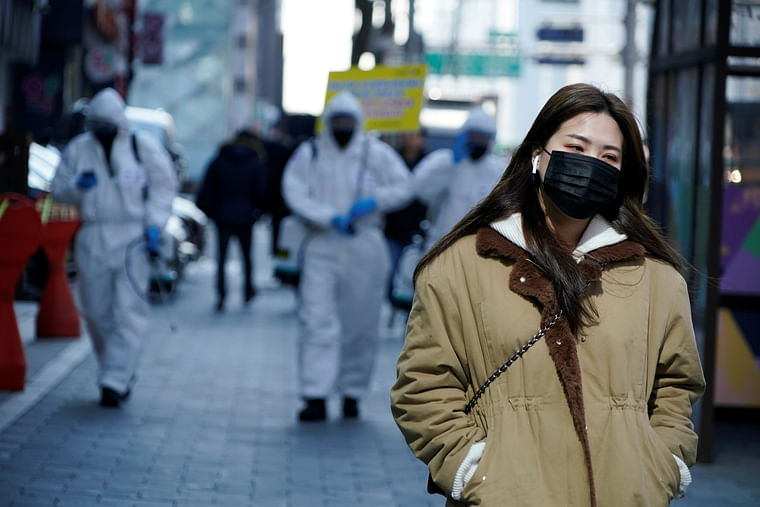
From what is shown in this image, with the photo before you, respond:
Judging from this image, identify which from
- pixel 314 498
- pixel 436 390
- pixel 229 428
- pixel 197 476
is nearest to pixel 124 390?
pixel 229 428

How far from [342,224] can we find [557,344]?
6.11 m

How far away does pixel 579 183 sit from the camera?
10.4ft

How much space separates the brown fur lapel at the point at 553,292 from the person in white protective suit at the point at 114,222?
6.27 m

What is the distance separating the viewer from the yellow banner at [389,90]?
14055 millimetres

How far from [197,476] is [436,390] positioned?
13.4 feet

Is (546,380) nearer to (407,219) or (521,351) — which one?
(521,351)

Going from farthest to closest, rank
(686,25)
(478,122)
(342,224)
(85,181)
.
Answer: (478,122) → (85,181) → (342,224) → (686,25)

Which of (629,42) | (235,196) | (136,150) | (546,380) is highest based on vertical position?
(629,42)

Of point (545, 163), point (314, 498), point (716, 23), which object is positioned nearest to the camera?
point (545, 163)

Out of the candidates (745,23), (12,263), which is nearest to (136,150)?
(12,263)

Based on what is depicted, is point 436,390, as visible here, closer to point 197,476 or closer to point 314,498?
point 314,498

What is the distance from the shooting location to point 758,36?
318 inches

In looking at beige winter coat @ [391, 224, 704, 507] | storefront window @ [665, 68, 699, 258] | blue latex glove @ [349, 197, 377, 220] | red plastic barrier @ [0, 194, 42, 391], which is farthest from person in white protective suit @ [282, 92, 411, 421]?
beige winter coat @ [391, 224, 704, 507]

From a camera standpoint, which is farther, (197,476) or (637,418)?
(197,476)
